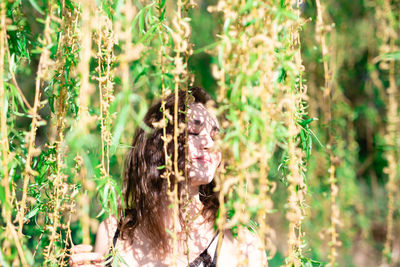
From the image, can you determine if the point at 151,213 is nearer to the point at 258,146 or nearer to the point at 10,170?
the point at 10,170

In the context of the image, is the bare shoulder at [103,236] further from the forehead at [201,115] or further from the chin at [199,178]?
the forehead at [201,115]

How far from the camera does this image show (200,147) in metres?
1.15

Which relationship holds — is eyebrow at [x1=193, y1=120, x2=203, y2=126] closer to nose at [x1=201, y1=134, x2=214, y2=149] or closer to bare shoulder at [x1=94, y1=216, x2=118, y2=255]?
nose at [x1=201, y1=134, x2=214, y2=149]

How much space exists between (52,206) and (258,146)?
59 centimetres

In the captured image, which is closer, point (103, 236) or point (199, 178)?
point (199, 178)

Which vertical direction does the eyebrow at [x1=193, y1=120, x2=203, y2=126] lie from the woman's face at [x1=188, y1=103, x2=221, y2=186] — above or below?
above

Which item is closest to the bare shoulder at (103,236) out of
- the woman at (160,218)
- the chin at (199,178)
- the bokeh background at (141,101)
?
the woman at (160,218)

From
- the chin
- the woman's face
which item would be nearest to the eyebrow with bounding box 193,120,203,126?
the woman's face

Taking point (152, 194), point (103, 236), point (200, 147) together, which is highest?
point (200, 147)

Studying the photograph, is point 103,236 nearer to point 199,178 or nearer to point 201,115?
point 199,178

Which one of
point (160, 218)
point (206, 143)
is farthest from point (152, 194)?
point (206, 143)

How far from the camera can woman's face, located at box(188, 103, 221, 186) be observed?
1.15 m

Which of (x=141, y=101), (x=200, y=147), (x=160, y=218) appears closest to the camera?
(x=141, y=101)

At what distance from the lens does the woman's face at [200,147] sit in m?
1.15
